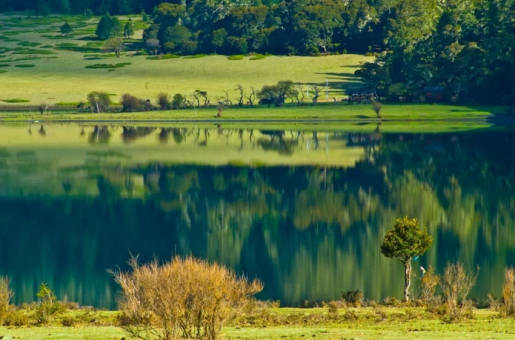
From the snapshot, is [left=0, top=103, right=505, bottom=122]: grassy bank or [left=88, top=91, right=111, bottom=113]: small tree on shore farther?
[left=88, top=91, right=111, bottom=113]: small tree on shore

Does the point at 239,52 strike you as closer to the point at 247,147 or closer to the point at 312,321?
the point at 247,147

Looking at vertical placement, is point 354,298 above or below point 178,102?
above

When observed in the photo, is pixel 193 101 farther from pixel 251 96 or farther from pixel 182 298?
pixel 182 298

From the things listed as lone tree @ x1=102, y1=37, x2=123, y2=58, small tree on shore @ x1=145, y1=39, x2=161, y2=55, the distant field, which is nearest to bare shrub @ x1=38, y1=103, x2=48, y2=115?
the distant field

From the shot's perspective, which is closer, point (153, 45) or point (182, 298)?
point (182, 298)

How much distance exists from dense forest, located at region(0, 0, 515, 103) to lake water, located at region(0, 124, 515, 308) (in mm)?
29976

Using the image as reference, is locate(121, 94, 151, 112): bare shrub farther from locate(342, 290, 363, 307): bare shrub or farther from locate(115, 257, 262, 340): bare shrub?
locate(115, 257, 262, 340): bare shrub

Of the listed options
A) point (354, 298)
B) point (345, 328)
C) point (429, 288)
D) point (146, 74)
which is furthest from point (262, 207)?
point (146, 74)

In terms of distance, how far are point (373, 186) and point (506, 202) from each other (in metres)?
9.84

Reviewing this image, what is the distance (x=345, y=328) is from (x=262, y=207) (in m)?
30.2

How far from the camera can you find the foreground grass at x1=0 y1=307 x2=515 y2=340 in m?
22.4

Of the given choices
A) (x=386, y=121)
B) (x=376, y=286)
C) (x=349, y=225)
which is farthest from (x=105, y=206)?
(x=386, y=121)

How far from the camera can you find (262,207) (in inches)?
2117

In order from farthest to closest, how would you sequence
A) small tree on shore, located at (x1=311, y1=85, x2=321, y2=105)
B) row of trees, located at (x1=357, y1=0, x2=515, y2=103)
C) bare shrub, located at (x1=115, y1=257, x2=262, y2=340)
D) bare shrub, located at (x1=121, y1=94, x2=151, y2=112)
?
bare shrub, located at (x1=121, y1=94, x2=151, y2=112), small tree on shore, located at (x1=311, y1=85, x2=321, y2=105), row of trees, located at (x1=357, y1=0, x2=515, y2=103), bare shrub, located at (x1=115, y1=257, x2=262, y2=340)
